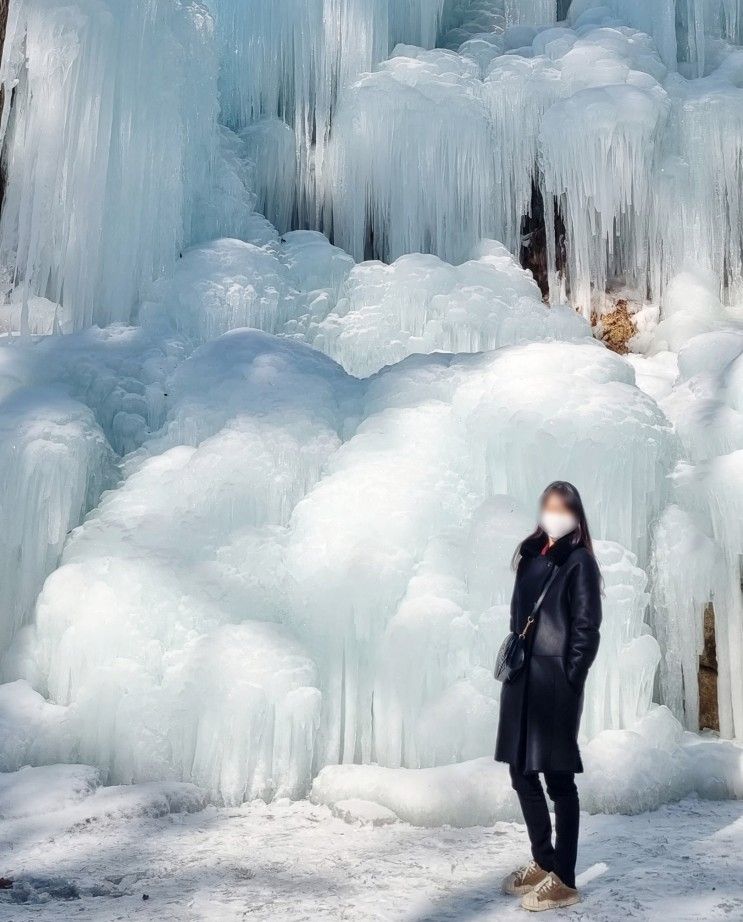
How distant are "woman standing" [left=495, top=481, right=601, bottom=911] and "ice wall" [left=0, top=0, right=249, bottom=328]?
4.58 metres

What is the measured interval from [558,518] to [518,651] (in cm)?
41

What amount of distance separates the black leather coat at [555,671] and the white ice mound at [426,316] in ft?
15.9

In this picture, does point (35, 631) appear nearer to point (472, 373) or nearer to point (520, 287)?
point (472, 373)

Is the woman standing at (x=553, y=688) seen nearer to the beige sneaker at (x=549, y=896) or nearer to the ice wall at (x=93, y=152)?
the beige sneaker at (x=549, y=896)

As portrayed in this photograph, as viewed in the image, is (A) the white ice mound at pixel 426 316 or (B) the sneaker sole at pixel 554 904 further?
(A) the white ice mound at pixel 426 316

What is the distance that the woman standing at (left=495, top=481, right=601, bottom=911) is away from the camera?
9.64ft

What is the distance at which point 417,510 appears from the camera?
5.25m

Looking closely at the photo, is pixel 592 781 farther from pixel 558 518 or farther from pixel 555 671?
pixel 558 518

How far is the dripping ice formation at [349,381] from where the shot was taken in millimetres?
4797

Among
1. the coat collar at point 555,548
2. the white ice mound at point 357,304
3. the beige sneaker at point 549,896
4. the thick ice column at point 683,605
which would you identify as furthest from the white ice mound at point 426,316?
the beige sneaker at point 549,896

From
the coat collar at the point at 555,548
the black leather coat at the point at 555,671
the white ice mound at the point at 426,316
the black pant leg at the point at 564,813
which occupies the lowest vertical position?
the black pant leg at the point at 564,813

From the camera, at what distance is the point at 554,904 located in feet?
9.87

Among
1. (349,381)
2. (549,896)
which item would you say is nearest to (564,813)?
(549,896)

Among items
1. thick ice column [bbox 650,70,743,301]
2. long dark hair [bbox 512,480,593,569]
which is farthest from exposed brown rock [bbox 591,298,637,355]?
long dark hair [bbox 512,480,593,569]
